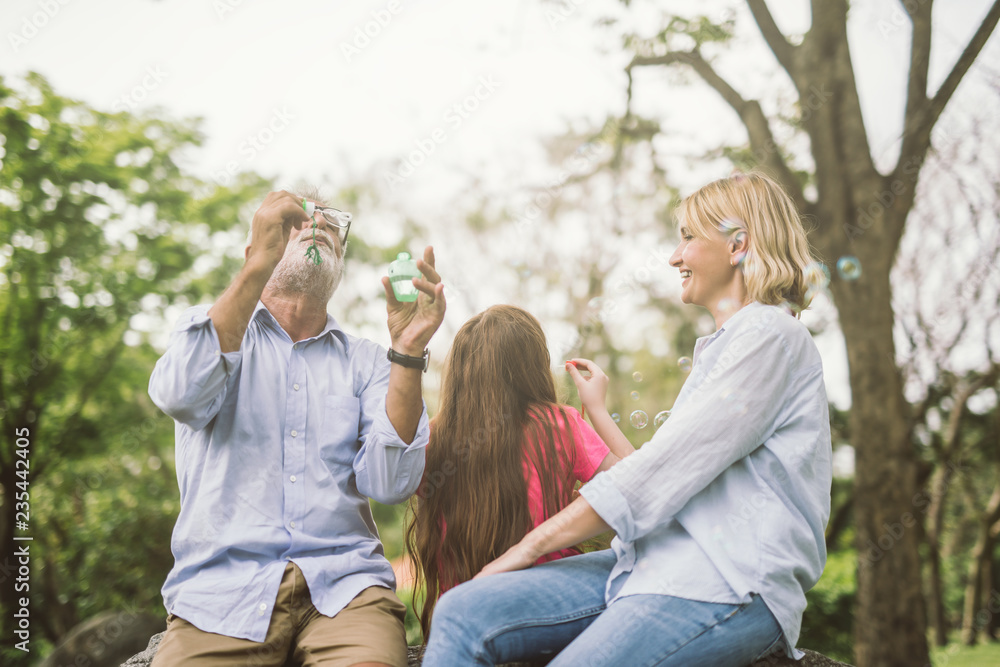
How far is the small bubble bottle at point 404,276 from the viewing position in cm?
234

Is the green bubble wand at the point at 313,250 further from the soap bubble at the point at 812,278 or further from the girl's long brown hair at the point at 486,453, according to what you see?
the soap bubble at the point at 812,278

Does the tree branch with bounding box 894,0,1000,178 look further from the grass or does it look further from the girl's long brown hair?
the grass

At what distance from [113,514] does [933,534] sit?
1169 centimetres

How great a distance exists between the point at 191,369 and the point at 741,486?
1672 millimetres

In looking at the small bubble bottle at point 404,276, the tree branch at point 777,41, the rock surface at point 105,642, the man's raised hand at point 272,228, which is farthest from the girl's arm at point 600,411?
the rock surface at point 105,642

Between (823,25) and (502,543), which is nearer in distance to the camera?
(502,543)

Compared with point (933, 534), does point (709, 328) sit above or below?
above

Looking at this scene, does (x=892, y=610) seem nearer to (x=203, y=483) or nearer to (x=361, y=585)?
(x=361, y=585)

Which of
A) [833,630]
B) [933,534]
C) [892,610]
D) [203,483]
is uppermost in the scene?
[203,483]

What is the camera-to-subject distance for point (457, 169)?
17719 mm

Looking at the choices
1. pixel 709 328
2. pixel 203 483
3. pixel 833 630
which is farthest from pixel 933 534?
pixel 203 483

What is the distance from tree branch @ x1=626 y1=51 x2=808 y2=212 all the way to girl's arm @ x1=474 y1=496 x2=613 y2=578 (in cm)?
440

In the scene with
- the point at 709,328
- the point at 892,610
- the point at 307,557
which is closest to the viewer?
the point at 307,557

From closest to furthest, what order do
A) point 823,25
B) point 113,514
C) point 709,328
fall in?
point 823,25, point 113,514, point 709,328
